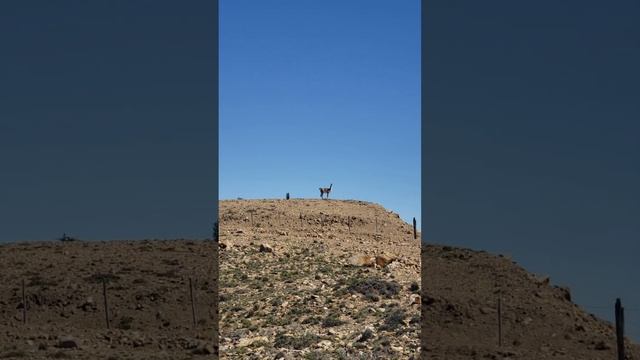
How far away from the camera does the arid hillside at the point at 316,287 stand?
26.5 metres

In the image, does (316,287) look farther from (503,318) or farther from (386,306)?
(503,318)

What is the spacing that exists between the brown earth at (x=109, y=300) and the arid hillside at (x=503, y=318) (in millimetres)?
9645

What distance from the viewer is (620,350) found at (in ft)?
72.2

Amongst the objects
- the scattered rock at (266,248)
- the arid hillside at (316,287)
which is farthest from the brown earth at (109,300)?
the scattered rock at (266,248)

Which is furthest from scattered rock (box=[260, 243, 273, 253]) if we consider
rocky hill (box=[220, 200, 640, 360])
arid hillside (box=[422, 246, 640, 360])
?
arid hillside (box=[422, 246, 640, 360])

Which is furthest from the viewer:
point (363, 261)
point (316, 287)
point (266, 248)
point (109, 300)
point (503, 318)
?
point (266, 248)

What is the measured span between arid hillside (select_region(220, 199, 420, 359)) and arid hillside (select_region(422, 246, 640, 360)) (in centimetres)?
117

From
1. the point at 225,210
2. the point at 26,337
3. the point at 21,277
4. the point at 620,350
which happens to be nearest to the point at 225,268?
the point at 21,277

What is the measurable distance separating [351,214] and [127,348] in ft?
108

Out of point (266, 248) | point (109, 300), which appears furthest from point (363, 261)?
point (109, 300)

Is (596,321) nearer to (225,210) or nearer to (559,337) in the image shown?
(559,337)

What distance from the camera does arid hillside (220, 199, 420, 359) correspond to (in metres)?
26.5

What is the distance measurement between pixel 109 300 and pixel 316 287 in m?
10.0

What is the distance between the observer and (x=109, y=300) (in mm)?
34812
